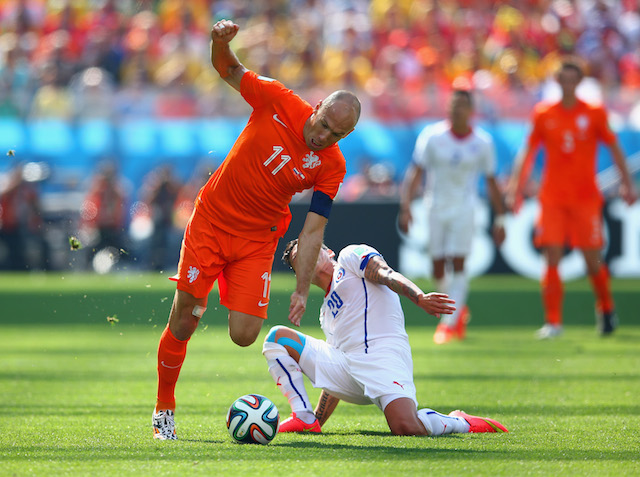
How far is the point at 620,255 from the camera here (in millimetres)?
15727

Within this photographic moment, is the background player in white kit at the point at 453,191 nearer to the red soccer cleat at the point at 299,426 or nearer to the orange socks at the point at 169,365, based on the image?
the red soccer cleat at the point at 299,426

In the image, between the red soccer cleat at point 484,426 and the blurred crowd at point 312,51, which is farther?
the blurred crowd at point 312,51

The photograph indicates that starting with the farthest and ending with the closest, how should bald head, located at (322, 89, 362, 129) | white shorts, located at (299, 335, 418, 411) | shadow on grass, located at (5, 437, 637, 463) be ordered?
white shorts, located at (299, 335, 418, 411) < bald head, located at (322, 89, 362, 129) < shadow on grass, located at (5, 437, 637, 463)

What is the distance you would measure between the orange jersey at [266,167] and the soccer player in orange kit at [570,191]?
18.6 ft

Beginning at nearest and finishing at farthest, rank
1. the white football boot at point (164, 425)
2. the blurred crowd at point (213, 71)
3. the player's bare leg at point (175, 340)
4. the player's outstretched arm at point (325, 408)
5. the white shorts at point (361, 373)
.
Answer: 1. the white football boot at point (164, 425)
2. the white shorts at point (361, 373)
3. the player's bare leg at point (175, 340)
4. the player's outstretched arm at point (325, 408)
5. the blurred crowd at point (213, 71)

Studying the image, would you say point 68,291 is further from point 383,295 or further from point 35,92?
point 383,295

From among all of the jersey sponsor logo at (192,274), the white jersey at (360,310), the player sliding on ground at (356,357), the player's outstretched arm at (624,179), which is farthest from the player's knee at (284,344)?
the player's outstretched arm at (624,179)

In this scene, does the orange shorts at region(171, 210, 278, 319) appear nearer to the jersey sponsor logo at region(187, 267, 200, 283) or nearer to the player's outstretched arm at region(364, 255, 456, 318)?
the jersey sponsor logo at region(187, 267, 200, 283)

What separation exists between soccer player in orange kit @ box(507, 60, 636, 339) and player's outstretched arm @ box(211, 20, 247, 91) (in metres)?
5.80

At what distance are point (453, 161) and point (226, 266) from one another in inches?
215

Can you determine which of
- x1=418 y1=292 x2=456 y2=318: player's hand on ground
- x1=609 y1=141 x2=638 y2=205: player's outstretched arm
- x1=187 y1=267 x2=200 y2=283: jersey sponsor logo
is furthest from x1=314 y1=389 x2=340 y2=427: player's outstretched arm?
x1=609 y1=141 x2=638 y2=205: player's outstretched arm

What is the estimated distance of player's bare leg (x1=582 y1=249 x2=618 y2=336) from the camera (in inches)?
440

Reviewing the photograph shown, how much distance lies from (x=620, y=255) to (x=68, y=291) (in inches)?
341

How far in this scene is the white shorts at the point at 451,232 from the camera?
11.1 meters
